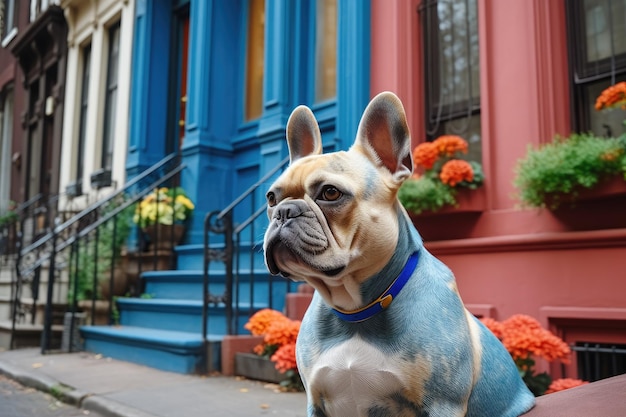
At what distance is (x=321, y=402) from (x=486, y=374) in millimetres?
502

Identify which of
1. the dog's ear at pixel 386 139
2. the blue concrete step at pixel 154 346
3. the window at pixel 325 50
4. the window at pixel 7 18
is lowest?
the blue concrete step at pixel 154 346

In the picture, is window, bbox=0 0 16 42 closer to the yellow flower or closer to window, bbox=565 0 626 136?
the yellow flower

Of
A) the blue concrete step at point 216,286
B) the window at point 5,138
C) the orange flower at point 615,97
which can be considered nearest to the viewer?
the orange flower at point 615,97

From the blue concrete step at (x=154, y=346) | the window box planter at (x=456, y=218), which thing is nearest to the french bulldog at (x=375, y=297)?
the window box planter at (x=456, y=218)

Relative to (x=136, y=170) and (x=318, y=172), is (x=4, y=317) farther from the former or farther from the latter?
(x=318, y=172)

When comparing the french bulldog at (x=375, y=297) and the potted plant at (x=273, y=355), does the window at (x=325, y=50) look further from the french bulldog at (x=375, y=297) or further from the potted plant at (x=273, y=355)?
the french bulldog at (x=375, y=297)

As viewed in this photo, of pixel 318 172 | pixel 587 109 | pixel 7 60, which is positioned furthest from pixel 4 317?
pixel 7 60

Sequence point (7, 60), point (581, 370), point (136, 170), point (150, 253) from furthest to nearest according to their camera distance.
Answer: point (7, 60) → point (136, 170) → point (150, 253) → point (581, 370)

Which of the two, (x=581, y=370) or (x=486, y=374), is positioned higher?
(x=486, y=374)

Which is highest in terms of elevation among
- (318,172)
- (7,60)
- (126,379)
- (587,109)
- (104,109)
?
(7,60)

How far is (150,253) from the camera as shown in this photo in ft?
29.0

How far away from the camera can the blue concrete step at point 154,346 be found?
5.95 m

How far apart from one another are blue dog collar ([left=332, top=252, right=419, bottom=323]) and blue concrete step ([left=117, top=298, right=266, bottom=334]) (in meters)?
4.48

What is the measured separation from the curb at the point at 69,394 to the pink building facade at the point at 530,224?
9.45ft
